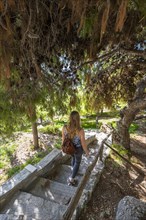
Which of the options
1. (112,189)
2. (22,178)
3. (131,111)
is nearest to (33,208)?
(22,178)

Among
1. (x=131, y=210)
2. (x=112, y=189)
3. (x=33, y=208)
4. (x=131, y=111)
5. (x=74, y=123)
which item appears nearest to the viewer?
(x=131, y=210)

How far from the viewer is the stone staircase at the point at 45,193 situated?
2.48m

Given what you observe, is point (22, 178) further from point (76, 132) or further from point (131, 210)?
point (131, 210)

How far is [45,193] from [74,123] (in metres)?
1.53

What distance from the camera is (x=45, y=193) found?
316cm

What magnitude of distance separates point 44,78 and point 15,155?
5.46m

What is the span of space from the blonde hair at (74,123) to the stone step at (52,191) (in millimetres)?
1109

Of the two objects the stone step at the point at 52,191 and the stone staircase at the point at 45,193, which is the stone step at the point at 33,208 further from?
the stone step at the point at 52,191

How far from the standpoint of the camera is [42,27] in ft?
6.23

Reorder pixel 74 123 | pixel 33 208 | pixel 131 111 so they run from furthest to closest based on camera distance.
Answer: pixel 131 111, pixel 74 123, pixel 33 208

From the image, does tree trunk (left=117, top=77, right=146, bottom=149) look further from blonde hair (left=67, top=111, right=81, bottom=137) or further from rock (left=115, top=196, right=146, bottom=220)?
rock (left=115, top=196, right=146, bottom=220)

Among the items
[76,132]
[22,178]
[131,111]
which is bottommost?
[22,178]

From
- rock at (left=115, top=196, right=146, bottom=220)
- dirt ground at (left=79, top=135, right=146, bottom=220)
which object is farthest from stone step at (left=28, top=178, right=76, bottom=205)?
rock at (left=115, top=196, right=146, bottom=220)

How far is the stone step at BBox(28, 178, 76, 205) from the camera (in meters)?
3.01
